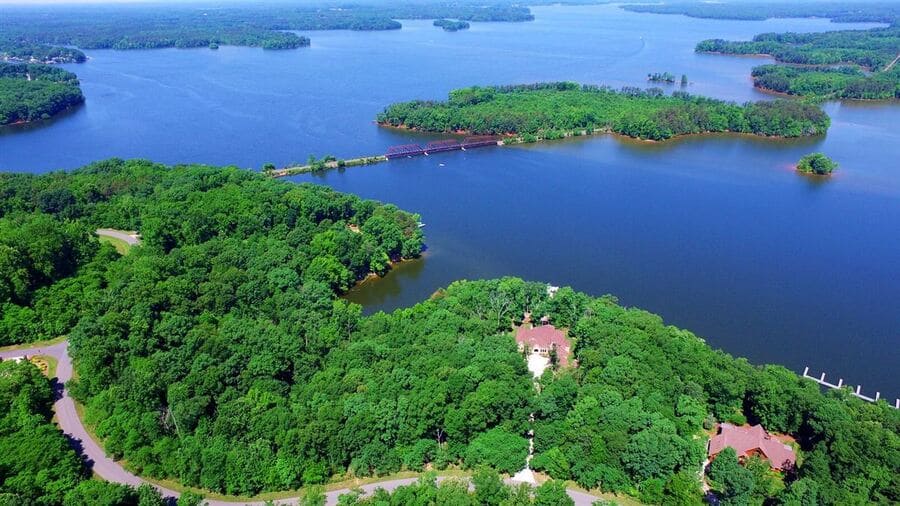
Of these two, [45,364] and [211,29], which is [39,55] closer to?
[211,29]

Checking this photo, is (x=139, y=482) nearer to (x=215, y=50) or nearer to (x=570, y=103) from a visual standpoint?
(x=570, y=103)

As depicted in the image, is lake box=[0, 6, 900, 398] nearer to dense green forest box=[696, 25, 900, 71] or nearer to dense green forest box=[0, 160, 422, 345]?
dense green forest box=[0, 160, 422, 345]

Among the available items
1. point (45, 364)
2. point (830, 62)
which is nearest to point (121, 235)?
point (45, 364)

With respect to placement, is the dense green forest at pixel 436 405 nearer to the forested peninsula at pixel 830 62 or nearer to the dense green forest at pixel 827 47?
the forested peninsula at pixel 830 62

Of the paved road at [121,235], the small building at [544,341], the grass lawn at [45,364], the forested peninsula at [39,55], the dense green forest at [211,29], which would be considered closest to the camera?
the grass lawn at [45,364]

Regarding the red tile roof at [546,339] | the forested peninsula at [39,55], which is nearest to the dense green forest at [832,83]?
the red tile roof at [546,339]

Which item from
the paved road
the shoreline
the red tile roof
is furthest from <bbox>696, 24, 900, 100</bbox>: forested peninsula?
the paved road

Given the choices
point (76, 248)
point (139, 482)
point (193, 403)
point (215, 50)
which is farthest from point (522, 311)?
point (215, 50)
